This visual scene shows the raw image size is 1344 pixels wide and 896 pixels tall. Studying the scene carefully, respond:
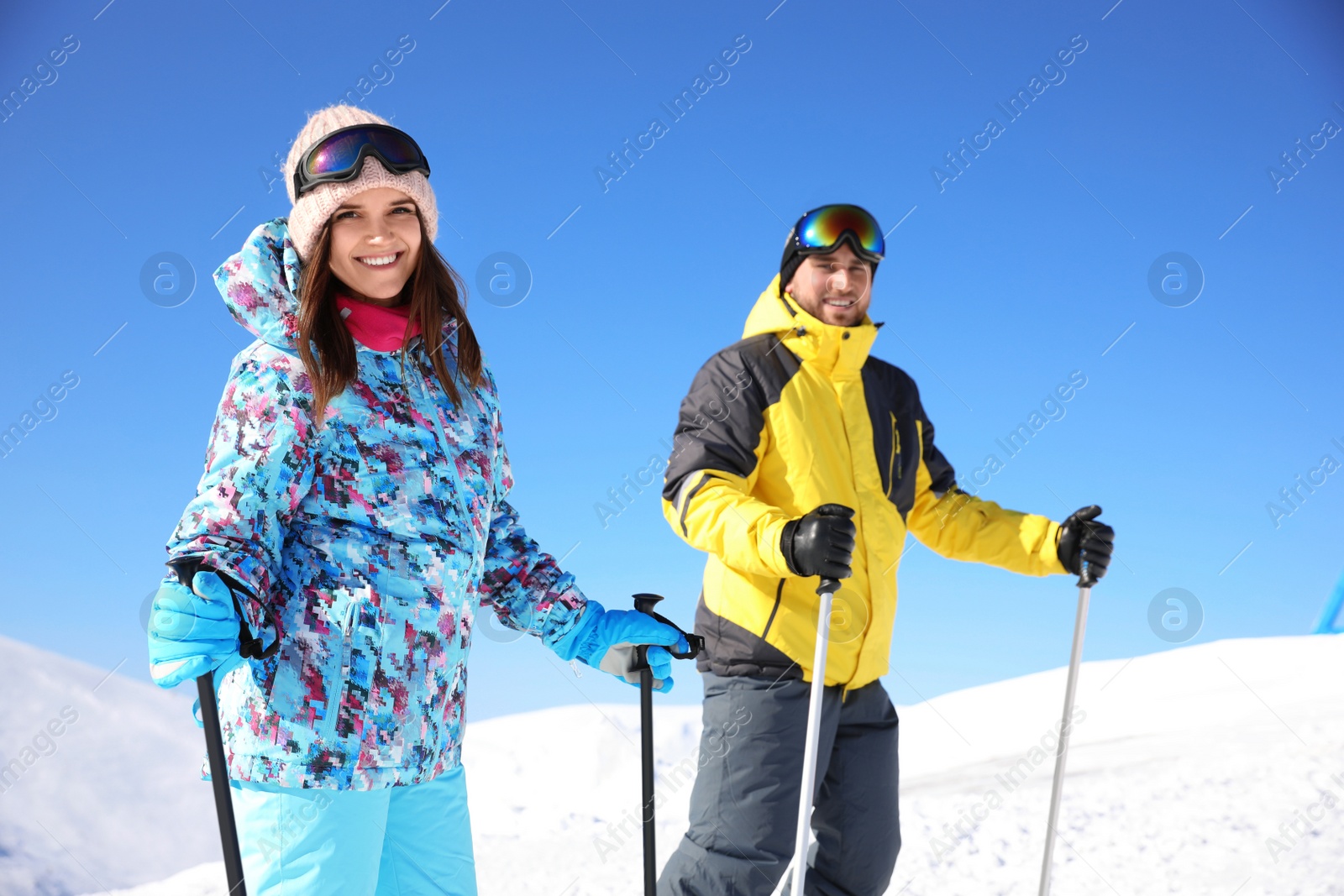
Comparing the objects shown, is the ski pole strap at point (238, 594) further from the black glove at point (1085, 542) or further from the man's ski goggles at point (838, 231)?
the black glove at point (1085, 542)

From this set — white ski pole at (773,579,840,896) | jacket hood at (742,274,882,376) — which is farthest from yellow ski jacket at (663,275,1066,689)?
white ski pole at (773,579,840,896)

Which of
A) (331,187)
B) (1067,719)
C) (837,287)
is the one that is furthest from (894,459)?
(331,187)

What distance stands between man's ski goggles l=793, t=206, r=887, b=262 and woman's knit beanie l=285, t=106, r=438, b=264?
55.5 inches

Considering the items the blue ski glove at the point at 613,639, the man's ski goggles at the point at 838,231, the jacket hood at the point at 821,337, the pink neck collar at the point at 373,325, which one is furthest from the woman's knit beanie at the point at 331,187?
the man's ski goggles at the point at 838,231

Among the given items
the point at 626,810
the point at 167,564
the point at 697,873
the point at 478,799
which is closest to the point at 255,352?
the point at 167,564

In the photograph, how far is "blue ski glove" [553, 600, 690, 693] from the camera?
2.40 m

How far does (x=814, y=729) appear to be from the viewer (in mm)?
2672

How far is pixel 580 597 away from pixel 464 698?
39cm

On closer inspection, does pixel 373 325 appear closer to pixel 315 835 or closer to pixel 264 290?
pixel 264 290

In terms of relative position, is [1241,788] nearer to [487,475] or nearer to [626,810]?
[626,810]

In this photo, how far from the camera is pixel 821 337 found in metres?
3.22

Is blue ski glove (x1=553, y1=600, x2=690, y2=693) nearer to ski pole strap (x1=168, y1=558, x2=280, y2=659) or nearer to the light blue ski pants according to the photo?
the light blue ski pants

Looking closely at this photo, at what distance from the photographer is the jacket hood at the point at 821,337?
127 inches

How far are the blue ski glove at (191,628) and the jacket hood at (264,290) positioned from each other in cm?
49
